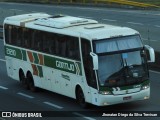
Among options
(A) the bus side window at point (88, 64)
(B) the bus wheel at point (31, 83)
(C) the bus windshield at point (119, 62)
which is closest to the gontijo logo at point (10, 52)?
(B) the bus wheel at point (31, 83)

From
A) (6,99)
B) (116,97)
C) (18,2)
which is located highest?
(116,97)

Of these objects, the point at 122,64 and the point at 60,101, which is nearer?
the point at 122,64

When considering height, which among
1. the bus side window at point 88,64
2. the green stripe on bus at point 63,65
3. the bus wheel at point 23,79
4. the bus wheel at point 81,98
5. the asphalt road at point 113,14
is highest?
the bus side window at point 88,64

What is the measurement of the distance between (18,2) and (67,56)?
5168cm

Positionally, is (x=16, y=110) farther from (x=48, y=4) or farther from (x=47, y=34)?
(x=48, y=4)

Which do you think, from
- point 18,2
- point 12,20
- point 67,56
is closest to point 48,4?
point 18,2

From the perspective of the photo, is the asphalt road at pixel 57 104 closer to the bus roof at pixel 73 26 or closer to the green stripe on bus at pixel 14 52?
the green stripe on bus at pixel 14 52

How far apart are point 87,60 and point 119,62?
1006 millimetres

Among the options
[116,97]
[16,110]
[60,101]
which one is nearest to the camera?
[116,97]

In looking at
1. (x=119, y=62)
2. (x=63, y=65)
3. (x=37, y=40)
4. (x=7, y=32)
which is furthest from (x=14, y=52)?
(x=119, y=62)

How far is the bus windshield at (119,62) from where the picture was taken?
16906mm

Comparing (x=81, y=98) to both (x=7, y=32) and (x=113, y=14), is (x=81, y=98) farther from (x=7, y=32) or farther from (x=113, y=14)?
(x=113, y=14)

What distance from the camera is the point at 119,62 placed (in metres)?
17.1

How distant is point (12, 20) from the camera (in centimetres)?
2278
